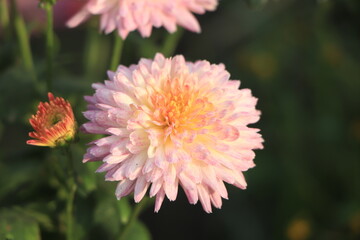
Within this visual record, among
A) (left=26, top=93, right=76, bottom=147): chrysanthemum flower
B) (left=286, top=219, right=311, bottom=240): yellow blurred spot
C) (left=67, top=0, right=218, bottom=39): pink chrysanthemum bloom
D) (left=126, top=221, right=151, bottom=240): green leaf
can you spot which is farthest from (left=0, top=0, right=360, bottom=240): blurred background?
(left=26, top=93, right=76, bottom=147): chrysanthemum flower

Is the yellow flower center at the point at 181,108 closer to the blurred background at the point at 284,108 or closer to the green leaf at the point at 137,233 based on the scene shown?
the green leaf at the point at 137,233

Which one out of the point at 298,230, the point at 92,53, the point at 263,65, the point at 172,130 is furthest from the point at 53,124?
the point at 263,65

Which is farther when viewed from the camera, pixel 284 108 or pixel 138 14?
pixel 284 108

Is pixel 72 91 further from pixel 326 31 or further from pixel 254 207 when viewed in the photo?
pixel 326 31

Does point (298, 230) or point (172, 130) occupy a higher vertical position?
point (172, 130)

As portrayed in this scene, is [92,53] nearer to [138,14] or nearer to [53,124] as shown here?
[138,14]

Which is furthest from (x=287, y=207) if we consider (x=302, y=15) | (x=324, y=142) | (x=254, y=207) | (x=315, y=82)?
(x=302, y=15)

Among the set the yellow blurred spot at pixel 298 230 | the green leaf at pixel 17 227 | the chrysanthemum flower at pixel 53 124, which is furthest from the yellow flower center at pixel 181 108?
the yellow blurred spot at pixel 298 230
